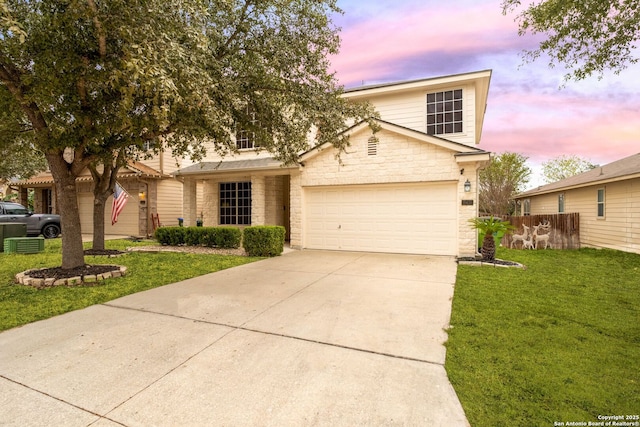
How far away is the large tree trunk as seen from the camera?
255 inches

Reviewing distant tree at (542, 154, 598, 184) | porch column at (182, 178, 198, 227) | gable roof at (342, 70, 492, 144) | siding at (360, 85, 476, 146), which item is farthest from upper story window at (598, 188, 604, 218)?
distant tree at (542, 154, 598, 184)

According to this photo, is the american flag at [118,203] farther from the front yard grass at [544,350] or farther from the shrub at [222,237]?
the front yard grass at [544,350]

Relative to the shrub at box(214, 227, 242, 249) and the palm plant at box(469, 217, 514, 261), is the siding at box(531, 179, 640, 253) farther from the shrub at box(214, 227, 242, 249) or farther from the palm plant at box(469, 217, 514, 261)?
the shrub at box(214, 227, 242, 249)

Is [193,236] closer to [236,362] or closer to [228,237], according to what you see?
[228,237]

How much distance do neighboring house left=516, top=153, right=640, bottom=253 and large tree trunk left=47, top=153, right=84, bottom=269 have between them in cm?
1589

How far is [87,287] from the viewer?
5.94 metres

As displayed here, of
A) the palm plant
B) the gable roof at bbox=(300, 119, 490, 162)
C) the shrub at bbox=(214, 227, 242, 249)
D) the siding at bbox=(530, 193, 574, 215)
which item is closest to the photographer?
the palm plant

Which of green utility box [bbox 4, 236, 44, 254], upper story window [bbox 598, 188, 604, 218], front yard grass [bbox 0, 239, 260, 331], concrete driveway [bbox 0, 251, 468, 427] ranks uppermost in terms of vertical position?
upper story window [bbox 598, 188, 604, 218]

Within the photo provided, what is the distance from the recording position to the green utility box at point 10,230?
36.2ft

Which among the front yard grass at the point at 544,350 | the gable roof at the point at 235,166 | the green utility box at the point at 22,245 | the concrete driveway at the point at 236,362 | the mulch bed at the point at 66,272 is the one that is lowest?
the front yard grass at the point at 544,350

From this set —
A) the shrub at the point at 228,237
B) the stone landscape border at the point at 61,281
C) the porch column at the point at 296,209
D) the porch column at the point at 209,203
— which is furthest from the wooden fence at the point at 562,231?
the stone landscape border at the point at 61,281

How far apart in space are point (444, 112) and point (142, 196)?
14412 millimetres

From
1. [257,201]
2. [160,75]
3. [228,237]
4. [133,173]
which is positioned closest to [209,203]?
[257,201]

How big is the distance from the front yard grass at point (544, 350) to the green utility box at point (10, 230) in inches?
579
